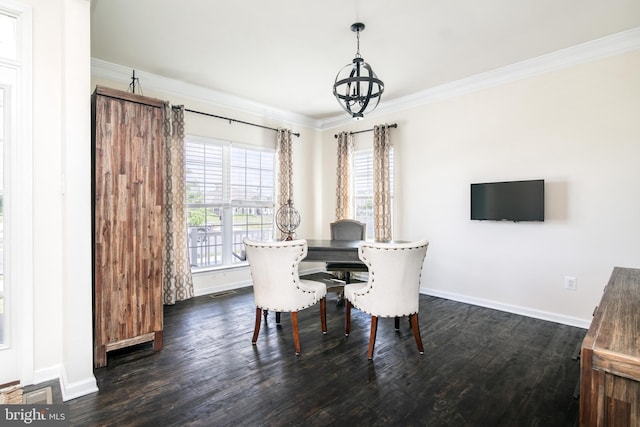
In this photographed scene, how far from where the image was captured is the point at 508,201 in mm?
3639

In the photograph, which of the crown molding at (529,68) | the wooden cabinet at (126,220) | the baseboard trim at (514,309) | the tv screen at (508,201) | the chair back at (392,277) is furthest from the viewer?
the tv screen at (508,201)

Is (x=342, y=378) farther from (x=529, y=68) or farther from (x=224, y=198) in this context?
(x=529, y=68)

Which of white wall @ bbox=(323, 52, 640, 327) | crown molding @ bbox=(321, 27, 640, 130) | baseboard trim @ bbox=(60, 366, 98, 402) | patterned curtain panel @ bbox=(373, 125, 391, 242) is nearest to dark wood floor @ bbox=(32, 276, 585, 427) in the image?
baseboard trim @ bbox=(60, 366, 98, 402)

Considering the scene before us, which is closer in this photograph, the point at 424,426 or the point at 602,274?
the point at 424,426

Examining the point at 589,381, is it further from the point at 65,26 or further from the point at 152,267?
the point at 65,26

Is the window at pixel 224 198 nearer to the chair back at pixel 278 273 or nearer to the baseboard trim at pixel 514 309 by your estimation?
the chair back at pixel 278 273

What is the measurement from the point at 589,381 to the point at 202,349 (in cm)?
264

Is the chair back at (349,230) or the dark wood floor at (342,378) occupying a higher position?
the chair back at (349,230)

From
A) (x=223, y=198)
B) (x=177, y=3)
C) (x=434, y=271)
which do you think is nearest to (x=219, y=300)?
(x=223, y=198)

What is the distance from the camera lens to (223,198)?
15.4ft

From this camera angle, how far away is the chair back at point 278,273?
2648mm

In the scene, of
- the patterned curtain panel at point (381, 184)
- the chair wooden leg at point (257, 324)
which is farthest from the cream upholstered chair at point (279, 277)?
the patterned curtain panel at point (381, 184)

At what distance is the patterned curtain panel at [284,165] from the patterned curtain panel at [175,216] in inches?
62.5

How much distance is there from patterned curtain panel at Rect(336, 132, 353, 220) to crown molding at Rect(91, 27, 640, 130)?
356mm
